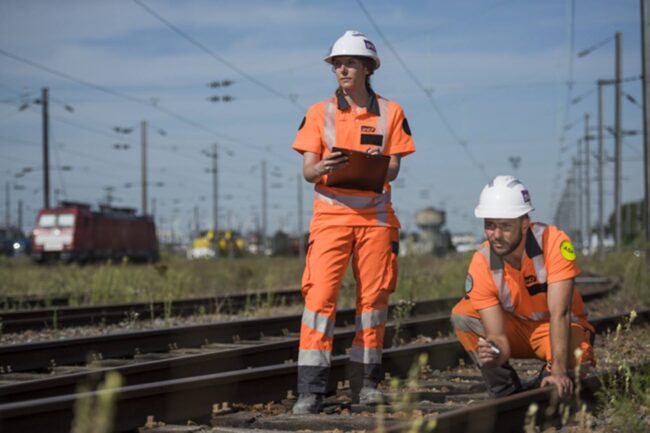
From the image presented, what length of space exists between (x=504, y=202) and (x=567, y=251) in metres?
0.42

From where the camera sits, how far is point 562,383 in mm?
5137

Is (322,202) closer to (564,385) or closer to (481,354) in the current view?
(481,354)

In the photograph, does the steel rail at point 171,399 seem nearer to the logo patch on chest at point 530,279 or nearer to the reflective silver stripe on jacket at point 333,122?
the reflective silver stripe on jacket at point 333,122

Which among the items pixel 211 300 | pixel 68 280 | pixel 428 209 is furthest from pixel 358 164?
pixel 428 209

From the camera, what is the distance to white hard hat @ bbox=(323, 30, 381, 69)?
5.97 meters

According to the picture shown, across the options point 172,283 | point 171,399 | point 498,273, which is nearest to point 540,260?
point 498,273

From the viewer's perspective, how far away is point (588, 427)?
4.96 m

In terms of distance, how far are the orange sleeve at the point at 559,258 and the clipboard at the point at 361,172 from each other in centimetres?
104

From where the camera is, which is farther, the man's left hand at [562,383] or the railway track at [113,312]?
the railway track at [113,312]

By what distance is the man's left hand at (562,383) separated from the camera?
5.11m

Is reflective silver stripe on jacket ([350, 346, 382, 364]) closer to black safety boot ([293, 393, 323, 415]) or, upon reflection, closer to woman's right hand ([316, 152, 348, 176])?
black safety boot ([293, 393, 323, 415])

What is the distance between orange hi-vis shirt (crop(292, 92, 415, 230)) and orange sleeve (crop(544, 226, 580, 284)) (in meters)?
1.02

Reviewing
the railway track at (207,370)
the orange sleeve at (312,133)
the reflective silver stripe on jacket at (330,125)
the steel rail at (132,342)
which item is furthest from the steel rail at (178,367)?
the reflective silver stripe on jacket at (330,125)

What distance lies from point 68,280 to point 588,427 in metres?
17.4
